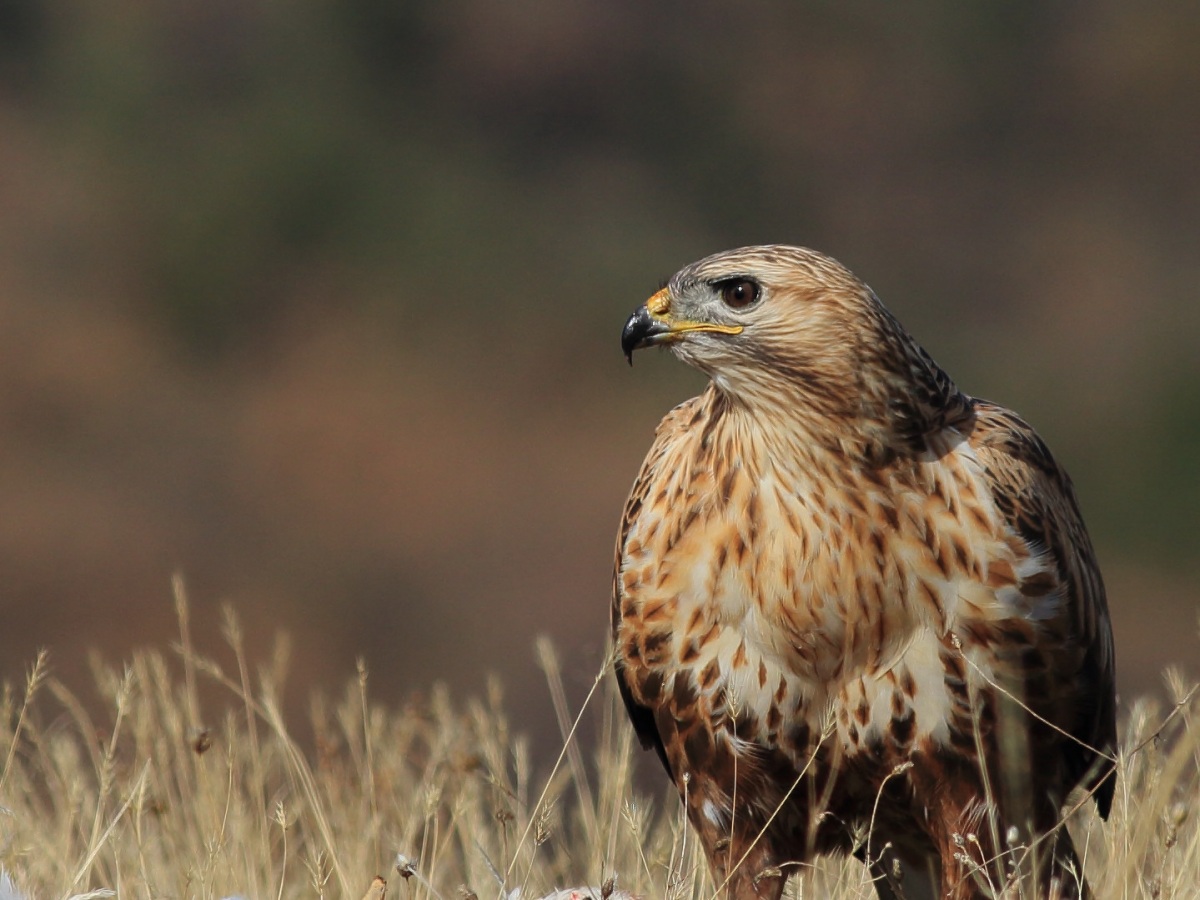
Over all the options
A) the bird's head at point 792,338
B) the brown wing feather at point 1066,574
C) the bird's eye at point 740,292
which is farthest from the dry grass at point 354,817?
the bird's eye at point 740,292

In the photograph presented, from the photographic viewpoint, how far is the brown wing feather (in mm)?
4340

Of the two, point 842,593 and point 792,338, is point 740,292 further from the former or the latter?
point 842,593

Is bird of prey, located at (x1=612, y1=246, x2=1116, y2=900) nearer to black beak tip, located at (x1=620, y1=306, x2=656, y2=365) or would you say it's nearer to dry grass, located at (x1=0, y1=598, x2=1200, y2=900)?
black beak tip, located at (x1=620, y1=306, x2=656, y2=365)

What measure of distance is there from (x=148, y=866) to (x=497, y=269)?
18.0 meters

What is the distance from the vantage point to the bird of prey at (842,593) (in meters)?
4.23

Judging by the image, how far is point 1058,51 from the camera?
2592cm

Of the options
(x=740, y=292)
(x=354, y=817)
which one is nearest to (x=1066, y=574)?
(x=740, y=292)

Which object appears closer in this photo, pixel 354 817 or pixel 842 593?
pixel 842 593

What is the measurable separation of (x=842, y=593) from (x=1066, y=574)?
1.71 ft

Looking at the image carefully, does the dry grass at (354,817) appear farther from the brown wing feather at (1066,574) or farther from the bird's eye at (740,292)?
the bird's eye at (740,292)

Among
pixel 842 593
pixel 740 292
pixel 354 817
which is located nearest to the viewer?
pixel 842 593

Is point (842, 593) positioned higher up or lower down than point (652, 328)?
lower down

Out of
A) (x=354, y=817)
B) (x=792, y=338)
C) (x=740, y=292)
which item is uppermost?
(x=740, y=292)

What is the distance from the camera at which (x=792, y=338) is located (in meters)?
4.30
